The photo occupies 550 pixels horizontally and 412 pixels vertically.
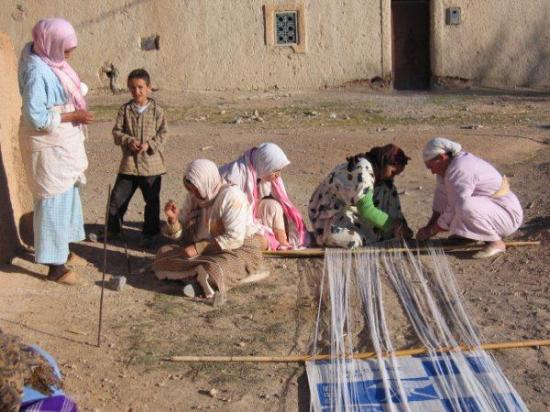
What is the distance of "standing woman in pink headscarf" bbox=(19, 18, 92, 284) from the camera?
15.6 ft

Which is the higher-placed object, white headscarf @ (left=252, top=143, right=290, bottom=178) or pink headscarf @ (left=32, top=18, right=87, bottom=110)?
pink headscarf @ (left=32, top=18, right=87, bottom=110)

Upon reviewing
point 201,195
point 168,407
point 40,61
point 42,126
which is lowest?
Answer: point 168,407

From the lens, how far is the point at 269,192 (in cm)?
573

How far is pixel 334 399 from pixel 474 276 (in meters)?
1.92

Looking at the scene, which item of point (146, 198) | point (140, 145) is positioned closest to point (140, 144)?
point (140, 145)

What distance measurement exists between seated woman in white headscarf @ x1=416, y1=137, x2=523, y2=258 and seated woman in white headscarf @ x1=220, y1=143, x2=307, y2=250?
93 centimetres

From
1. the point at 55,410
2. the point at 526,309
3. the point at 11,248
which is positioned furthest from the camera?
the point at 11,248

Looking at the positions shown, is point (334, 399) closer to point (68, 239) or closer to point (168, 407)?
point (168, 407)

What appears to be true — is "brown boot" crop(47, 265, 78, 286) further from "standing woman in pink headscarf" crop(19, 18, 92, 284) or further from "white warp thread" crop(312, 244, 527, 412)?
"white warp thread" crop(312, 244, 527, 412)

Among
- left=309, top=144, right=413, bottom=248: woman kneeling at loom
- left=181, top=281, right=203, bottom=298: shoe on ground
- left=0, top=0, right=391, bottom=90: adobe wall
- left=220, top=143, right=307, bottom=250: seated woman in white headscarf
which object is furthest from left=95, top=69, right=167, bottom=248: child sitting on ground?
left=0, top=0, right=391, bottom=90: adobe wall

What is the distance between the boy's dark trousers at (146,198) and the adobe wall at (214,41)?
841 cm

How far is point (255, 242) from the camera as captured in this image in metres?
5.23

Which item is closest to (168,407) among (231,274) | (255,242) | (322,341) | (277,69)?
(322,341)

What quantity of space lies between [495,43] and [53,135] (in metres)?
11.0
